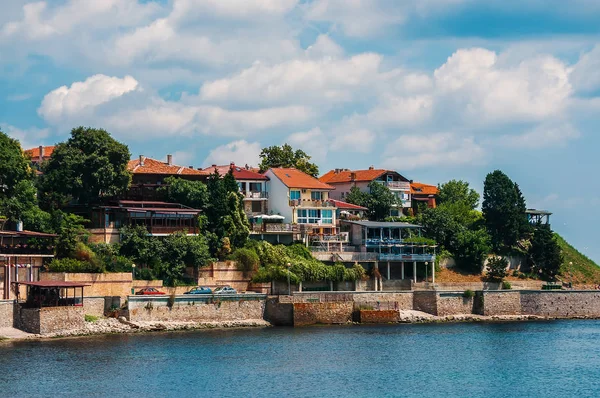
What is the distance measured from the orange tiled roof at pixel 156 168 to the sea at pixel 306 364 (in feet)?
73.3

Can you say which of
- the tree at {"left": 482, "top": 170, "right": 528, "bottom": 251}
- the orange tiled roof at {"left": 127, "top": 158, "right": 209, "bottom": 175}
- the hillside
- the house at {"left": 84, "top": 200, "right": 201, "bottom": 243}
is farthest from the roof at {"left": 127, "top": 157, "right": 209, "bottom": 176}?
the hillside

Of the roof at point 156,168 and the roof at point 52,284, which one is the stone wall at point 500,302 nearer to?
the roof at point 156,168

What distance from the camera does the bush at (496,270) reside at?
98062 mm

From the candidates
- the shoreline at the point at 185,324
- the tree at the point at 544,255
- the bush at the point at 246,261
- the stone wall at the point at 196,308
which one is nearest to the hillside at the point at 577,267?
the tree at the point at 544,255

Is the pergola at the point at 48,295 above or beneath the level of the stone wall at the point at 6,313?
above

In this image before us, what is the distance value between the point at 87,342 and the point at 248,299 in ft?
51.9

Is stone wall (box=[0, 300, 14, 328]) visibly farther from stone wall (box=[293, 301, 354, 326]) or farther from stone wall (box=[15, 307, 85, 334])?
stone wall (box=[293, 301, 354, 326])

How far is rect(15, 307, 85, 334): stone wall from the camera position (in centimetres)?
6794

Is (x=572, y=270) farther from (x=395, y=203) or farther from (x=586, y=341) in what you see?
(x=586, y=341)

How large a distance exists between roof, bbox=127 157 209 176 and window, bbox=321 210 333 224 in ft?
39.0

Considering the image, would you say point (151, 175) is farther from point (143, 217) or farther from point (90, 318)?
point (90, 318)

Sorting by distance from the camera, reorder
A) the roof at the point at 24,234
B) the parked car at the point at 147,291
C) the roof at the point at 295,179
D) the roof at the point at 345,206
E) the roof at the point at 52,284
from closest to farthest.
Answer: the roof at the point at 52,284
the roof at the point at 24,234
the parked car at the point at 147,291
the roof at the point at 295,179
the roof at the point at 345,206

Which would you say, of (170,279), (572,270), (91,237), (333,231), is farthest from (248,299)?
(572,270)

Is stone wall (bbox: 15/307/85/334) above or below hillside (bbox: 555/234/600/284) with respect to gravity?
below
